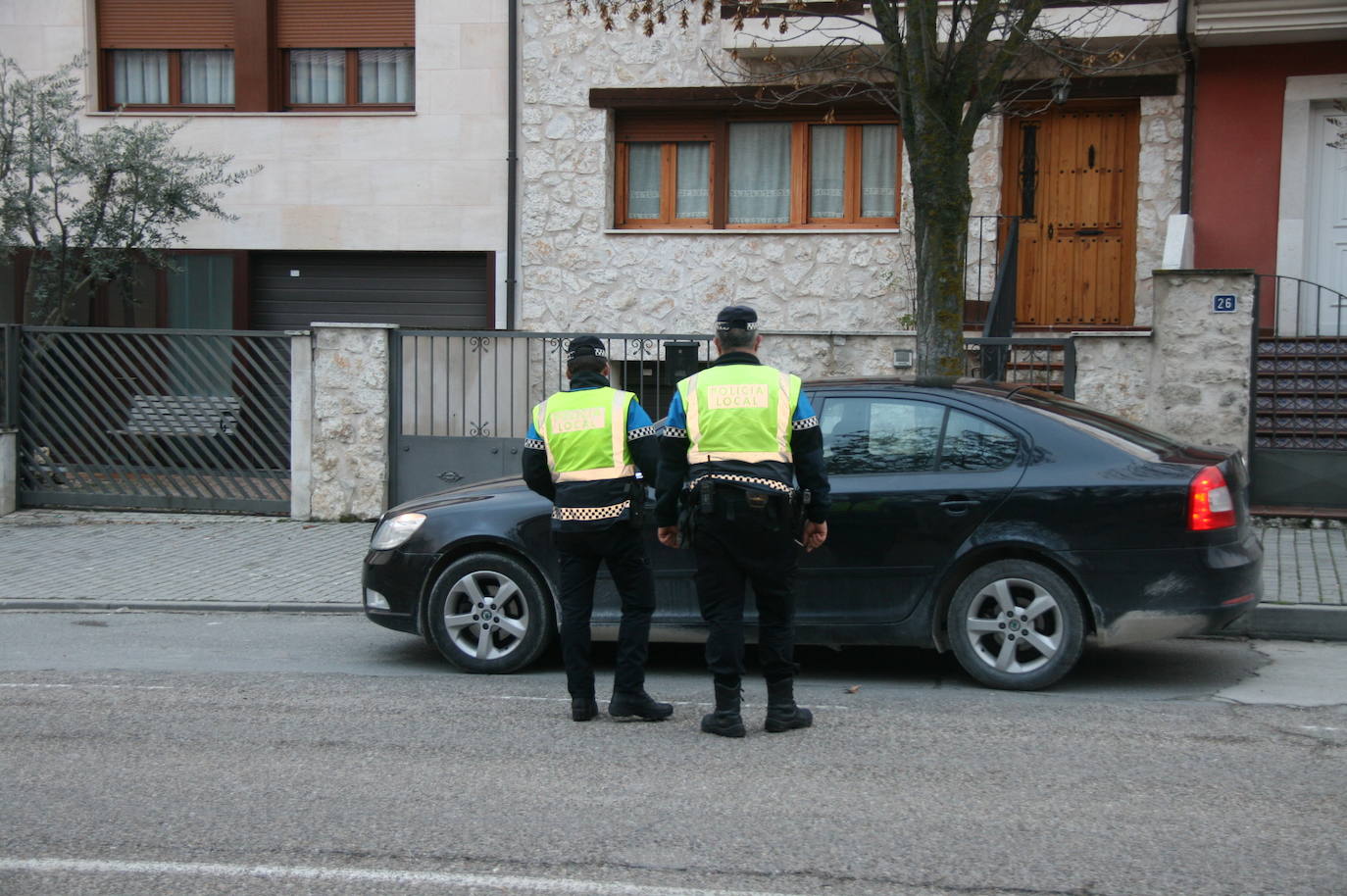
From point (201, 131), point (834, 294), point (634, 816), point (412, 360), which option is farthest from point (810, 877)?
point (201, 131)

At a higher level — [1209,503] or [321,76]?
[321,76]

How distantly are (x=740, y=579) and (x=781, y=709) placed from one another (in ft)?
1.99

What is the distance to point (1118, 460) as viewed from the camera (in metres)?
6.85

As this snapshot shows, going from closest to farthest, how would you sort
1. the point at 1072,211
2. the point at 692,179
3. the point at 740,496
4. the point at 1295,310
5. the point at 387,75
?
the point at 740,496 < the point at 1295,310 < the point at 1072,211 < the point at 692,179 < the point at 387,75

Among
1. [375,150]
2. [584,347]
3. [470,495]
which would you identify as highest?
[375,150]

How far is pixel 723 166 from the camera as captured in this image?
15.8 m

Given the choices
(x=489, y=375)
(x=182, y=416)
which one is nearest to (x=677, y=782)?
(x=489, y=375)

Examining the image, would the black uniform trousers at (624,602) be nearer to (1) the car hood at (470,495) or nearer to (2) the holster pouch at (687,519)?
(2) the holster pouch at (687,519)

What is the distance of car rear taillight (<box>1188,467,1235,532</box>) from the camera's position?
6.68 metres

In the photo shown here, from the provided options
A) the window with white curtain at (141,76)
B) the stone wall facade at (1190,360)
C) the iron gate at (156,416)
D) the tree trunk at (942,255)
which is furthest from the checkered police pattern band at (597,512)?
the window with white curtain at (141,76)

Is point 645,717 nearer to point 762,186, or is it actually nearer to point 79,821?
point 79,821

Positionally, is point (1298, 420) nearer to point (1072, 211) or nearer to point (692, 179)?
point (1072, 211)

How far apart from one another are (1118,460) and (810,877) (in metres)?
3.26

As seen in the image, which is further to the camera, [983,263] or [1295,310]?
[983,263]
